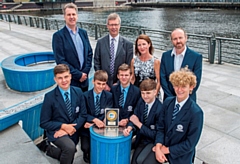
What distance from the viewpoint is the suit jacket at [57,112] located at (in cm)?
299

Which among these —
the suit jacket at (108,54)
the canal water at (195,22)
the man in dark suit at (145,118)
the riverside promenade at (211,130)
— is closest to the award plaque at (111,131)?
the man in dark suit at (145,118)

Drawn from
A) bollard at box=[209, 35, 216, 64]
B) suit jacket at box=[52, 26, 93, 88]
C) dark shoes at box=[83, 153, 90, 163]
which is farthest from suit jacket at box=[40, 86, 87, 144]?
bollard at box=[209, 35, 216, 64]

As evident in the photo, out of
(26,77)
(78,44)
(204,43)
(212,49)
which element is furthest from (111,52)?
(204,43)

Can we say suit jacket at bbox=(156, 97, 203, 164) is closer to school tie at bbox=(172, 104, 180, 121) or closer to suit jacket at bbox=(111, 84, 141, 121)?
school tie at bbox=(172, 104, 180, 121)

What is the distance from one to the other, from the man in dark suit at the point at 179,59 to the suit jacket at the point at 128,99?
0.36m

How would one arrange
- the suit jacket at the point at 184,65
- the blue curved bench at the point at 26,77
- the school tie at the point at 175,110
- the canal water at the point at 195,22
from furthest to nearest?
the canal water at the point at 195,22, the blue curved bench at the point at 26,77, the suit jacket at the point at 184,65, the school tie at the point at 175,110

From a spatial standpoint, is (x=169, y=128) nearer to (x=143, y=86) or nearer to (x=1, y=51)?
(x=143, y=86)

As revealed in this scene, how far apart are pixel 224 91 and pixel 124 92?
354cm

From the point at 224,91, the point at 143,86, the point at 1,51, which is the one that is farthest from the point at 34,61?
the point at 143,86

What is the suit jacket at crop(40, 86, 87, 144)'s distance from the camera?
299 cm

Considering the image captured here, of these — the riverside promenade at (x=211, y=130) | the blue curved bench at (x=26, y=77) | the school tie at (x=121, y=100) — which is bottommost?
the riverside promenade at (x=211, y=130)

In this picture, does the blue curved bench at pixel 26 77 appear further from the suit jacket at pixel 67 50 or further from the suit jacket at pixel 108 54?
the suit jacket at pixel 108 54

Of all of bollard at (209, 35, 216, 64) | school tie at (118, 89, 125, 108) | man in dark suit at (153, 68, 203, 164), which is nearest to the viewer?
man in dark suit at (153, 68, 203, 164)

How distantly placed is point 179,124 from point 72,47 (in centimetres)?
181
